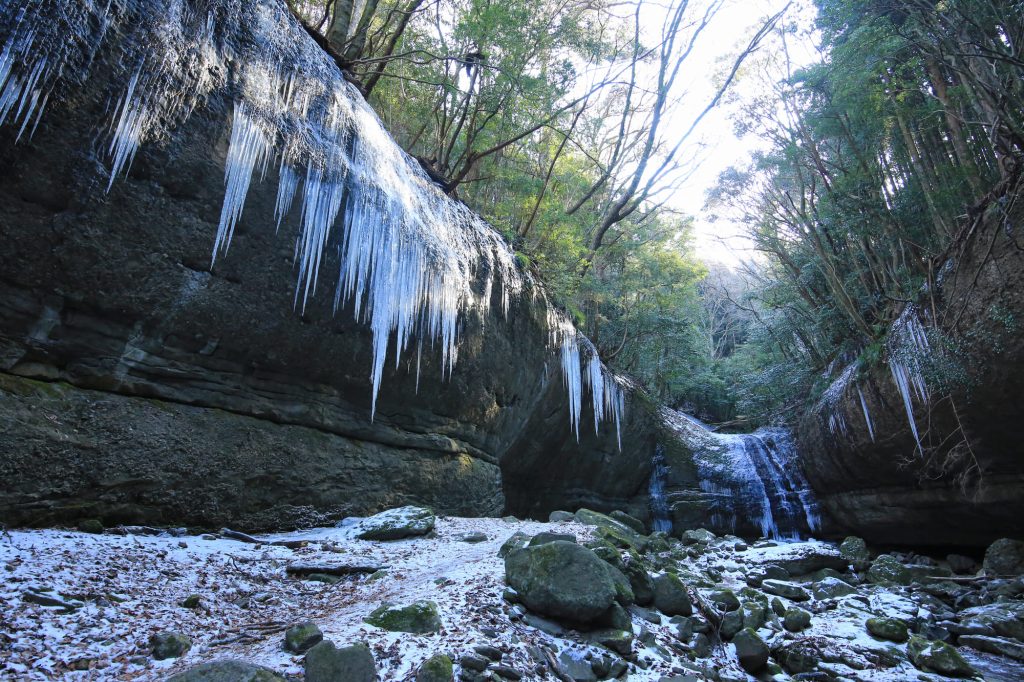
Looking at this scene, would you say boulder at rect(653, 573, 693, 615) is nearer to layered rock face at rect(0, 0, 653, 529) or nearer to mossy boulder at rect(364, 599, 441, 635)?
mossy boulder at rect(364, 599, 441, 635)

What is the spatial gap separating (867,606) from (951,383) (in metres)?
3.77

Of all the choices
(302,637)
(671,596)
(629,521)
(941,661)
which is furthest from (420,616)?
(629,521)

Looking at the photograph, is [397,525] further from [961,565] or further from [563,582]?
[961,565]

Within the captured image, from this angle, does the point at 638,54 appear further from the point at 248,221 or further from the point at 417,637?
the point at 417,637

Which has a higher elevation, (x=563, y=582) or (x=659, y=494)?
(x=659, y=494)

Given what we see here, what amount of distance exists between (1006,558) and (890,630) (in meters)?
4.87

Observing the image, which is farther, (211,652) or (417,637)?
(417,637)

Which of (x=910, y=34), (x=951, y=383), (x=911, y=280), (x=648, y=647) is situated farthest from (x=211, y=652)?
(x=911, y=280)

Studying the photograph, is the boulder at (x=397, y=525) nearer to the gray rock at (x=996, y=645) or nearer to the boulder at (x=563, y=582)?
the boulder at (x=563, y=582)

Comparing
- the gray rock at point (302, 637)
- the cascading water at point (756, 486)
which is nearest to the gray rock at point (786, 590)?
the gray rock at point (302, 637)

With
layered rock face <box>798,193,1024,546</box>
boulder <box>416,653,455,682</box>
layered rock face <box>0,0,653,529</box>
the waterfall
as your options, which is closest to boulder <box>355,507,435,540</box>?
layered rock face <box>0,0,653,529</box>

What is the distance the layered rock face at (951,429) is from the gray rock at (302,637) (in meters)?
8.63

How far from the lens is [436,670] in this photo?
2.59 meters

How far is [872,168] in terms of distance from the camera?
428 inches
